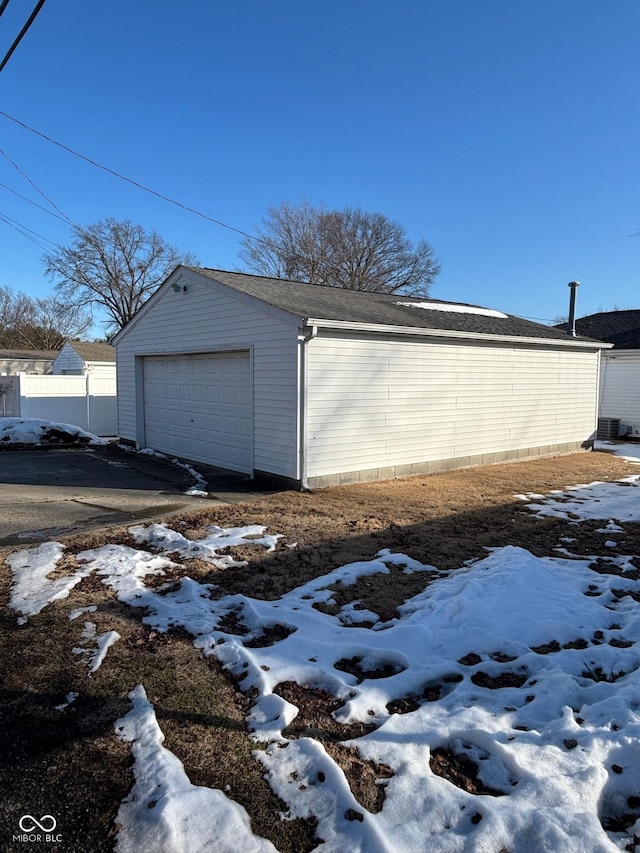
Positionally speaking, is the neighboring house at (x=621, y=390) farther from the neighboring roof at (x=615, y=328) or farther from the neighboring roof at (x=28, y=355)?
the neighboring roof at (x=28, y=355)

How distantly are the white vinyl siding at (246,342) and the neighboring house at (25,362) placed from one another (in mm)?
21478

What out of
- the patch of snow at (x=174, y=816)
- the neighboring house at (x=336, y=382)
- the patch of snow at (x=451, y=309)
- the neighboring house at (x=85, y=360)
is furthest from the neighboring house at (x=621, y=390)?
the neighboring house at (x=85, y=360)

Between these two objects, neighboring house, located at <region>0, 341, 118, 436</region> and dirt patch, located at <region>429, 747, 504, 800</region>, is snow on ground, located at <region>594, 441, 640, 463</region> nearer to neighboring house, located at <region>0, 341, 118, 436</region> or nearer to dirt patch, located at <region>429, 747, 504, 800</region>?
dirt patch, located at <region>429, 747, 504, 800</region>

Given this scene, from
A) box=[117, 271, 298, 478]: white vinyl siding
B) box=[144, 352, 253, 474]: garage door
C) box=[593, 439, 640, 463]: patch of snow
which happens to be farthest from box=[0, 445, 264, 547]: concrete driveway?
box=[593, 439, 640, 463]: patch of snow

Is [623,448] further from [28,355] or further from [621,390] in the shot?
[28,355]

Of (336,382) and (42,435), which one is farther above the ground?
(336,382)

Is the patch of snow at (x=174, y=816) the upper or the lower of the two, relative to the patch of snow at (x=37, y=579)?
lower

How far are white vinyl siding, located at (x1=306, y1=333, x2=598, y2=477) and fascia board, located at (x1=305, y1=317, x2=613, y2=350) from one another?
184mm

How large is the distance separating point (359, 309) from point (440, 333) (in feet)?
5.26

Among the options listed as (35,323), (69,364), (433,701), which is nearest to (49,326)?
(35,323)

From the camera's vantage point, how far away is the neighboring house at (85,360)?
81.1 ft

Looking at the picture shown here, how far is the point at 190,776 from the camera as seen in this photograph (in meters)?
2.47

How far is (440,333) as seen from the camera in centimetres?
1050

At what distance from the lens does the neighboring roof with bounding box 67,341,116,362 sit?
87.0 feet
